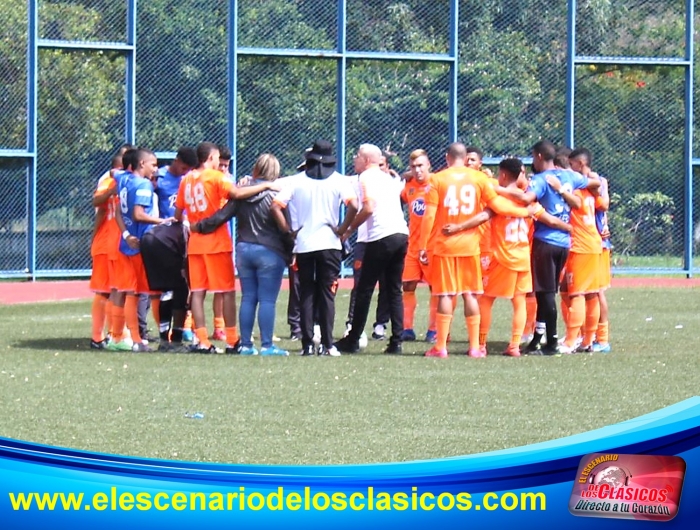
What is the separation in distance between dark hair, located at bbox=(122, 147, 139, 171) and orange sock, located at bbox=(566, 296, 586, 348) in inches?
170

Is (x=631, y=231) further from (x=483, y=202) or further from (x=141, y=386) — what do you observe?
(x=141, y=386)

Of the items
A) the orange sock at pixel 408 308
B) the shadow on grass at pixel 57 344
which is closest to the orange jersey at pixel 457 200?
the orange sock at pixel 408 308

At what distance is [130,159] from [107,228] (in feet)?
3.06

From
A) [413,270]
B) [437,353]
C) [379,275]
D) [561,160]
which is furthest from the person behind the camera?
[413,270]

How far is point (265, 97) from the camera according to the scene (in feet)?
69.4

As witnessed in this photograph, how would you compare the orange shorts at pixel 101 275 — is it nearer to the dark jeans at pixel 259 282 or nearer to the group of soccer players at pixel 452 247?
the group of soccer players at pixel 452 247

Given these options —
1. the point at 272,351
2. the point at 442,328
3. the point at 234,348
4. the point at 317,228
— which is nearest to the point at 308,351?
the point at 272,351

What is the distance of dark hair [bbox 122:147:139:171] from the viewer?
12.0 metres

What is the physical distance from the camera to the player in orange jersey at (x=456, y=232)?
11.5 meters

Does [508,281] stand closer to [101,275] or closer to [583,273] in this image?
[583,273]

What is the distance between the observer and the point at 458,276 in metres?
11.6

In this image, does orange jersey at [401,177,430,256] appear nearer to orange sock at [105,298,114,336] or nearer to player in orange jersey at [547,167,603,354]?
player in orange jersey at [547,167,603,354]

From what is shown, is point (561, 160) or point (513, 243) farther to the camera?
point (561, 160)

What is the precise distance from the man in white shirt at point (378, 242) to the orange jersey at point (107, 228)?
233cm
